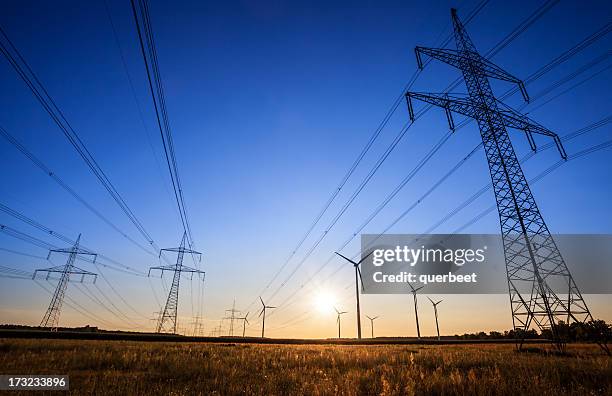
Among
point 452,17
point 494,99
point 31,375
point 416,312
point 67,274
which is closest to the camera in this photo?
point 31,375

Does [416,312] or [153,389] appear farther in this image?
[416,312]

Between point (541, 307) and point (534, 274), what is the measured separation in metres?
2.00

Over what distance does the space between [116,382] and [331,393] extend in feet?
18.5

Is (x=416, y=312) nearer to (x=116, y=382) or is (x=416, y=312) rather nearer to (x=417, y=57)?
(x=417, y=57)

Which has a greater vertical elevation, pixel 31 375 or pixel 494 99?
pixel 494 99

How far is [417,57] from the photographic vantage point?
68.6 ft

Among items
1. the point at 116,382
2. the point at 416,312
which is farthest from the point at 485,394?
the point at 416,312

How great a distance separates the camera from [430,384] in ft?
26.4

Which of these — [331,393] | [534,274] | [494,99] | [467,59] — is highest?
[467,59]

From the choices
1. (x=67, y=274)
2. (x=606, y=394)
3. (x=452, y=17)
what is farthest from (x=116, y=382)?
(x=67, y=274)

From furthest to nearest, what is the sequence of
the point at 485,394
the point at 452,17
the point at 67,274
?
the point at 67,274 → the point at 452,17 → the point at 485,394

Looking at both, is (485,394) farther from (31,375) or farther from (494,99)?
(494,99)

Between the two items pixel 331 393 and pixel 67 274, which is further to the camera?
pixel 67 274

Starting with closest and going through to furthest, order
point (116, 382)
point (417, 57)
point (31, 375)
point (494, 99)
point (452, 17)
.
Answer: point (116, 382) → point (31, 375) → point (417, 57) → point (494, 99) → point (452, 17)
